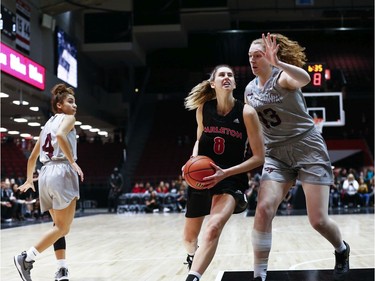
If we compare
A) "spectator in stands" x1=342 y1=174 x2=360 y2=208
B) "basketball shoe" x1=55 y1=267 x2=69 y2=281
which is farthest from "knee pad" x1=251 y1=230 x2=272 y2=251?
"spectator in stands" x1=342 y1=174 x2=360 y2=208

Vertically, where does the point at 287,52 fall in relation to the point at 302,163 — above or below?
above

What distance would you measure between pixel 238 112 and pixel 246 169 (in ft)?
1.41

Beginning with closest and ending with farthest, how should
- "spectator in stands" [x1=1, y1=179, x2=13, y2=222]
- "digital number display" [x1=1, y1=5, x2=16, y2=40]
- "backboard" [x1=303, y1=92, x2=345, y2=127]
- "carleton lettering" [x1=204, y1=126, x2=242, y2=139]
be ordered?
1. "carleton lettering" [x1=204, y1=126, x2=242, y2=139]
2. "spectator in stands" [x1=1, y1=179, x2=13, y2=222]
3. "digital number display" [x1=1, y1=5, x2=16, y2=40]
4. "backboard" [x1=303, y1=92, x2=345, y2=127]

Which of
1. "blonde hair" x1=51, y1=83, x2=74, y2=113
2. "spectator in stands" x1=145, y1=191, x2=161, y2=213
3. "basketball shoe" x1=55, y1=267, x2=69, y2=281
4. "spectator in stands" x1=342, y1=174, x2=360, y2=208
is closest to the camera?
"basketball shoe" x1=55, y1=267, x2=69, y2=281

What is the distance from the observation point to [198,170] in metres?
3.76

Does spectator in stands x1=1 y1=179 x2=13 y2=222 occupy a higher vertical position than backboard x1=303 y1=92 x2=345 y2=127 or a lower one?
lower

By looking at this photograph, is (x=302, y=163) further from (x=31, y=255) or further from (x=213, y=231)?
(x=31, y=255)

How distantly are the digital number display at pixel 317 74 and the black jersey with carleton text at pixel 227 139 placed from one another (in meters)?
10.0

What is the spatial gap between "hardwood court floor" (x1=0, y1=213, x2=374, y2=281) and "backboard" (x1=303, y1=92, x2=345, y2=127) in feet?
16.2

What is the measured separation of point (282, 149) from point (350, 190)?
14933 mm

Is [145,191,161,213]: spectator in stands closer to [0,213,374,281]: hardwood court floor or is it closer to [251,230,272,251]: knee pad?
[0,213,374,281]: hardwood court floor

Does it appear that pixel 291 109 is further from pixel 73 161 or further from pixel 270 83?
pixel 73 161

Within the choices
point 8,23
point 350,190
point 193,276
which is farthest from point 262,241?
point 350,190

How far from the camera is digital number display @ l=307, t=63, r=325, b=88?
13.6 meters
